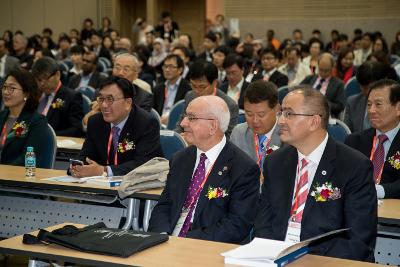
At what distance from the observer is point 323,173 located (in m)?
3.55

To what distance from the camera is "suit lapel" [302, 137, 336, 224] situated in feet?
11.6

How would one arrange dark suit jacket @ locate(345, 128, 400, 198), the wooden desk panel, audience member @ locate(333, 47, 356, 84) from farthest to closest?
audience member @ locate(333, 47, 356, 84) → dark suit jacket @ locate(345, 128, 400, 198) → the wooden desk panel

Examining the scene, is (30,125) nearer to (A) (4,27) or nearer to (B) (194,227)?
(B) (194,227)

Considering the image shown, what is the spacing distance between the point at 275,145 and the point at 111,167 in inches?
44.9

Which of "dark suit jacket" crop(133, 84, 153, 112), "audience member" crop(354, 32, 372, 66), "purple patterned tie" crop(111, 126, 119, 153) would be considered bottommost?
Result: "purple patterned tie" crop(111, 126, 119, 153)

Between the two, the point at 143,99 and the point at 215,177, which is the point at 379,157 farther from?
the point at 143,99

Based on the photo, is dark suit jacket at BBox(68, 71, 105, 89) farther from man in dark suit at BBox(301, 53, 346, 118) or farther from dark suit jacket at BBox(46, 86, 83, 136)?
dark suit jacket at BBox(46, 86, 83, 136)

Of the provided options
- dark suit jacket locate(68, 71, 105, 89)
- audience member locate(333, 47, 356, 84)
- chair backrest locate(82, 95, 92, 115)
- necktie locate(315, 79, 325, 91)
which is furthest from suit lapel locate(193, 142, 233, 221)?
audience member locate(333, 47, 356, 84)

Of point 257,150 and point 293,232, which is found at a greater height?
point 257,150

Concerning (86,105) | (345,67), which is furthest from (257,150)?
(345,67)

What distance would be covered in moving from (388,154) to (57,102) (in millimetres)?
3649

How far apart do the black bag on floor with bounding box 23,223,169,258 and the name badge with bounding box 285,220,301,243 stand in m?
0.63

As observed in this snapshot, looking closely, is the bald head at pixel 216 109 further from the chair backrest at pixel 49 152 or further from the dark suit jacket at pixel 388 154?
the chair backrest at pixel 49 152

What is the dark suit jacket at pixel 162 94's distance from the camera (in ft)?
28.6
